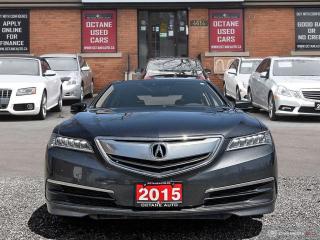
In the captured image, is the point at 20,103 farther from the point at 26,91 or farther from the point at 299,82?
the point at 299,82

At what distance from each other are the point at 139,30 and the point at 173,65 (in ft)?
24.6

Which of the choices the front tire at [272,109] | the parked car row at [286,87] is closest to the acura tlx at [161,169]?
the parked car row at [286,87]

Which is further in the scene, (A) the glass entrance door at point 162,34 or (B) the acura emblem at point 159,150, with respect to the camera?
(A) the glass entrance door at point 162,34

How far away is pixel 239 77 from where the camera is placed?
16.5 meters

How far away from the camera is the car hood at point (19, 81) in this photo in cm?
1247

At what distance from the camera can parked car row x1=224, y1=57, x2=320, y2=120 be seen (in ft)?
40.7

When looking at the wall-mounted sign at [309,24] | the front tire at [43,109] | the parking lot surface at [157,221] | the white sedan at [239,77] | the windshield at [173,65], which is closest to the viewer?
the parking lot surface at [157,221]

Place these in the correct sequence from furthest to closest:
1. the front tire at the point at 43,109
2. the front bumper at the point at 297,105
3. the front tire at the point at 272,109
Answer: the front tire at the point at 43,109 < the front tire at the point at 272,109 < the front bumper at the point at 297,105

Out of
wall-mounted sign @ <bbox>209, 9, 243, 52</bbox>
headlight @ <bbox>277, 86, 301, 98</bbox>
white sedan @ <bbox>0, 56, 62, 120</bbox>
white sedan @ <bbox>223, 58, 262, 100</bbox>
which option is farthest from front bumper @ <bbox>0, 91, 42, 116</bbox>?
wall-mounted sign @ <bbox>209, 9, 243, 52</bbox>

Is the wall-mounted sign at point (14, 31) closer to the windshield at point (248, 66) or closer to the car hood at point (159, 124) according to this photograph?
the windshield at point (248, 66)

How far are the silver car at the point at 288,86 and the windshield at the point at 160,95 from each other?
663 centimetres

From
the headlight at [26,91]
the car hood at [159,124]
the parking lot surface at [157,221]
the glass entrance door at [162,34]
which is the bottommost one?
the parking lot surface at [157,221]

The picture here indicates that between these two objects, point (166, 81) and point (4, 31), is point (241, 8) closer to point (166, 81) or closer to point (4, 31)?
point (4, 31)

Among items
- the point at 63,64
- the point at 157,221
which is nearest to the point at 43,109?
the point at 63,64
